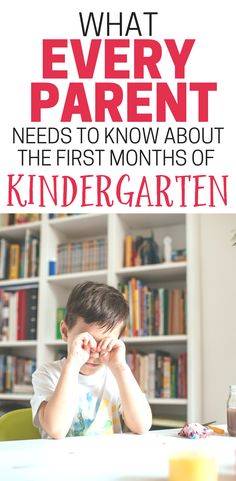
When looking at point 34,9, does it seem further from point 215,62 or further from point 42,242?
point 42,242

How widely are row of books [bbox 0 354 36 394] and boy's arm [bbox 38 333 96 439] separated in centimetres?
199

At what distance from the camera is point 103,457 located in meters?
0.94

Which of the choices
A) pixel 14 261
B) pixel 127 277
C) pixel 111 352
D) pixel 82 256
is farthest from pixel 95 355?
pixel 14 261

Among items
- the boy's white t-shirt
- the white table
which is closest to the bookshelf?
the boy's white t-shirt

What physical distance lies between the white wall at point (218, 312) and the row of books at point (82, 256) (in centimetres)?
64

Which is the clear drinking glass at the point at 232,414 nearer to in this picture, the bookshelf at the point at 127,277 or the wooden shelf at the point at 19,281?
the bookshelf at the point at 127,277

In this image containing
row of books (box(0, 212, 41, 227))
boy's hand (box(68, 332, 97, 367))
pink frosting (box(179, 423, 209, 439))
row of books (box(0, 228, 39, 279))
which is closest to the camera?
pink frosting (box(179, 423, 209, 439))

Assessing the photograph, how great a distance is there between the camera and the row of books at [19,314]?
10.6 feet

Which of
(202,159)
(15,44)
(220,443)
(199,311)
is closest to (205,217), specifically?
(202,159)

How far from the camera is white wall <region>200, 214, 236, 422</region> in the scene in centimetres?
263

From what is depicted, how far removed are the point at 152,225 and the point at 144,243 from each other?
0.22 m

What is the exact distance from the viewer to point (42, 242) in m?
3.25

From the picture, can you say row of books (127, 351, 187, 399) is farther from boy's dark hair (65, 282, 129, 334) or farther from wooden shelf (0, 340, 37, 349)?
boy's dark hair (65, 282, 129, 334)

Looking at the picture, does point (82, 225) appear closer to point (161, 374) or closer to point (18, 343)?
point (18, 343)
